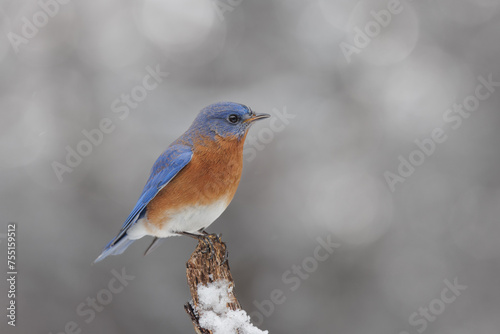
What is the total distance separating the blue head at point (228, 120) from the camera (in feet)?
10.7

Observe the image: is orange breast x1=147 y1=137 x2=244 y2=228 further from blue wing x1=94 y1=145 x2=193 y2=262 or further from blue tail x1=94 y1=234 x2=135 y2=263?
blue tail x1=94 y1=234 x2=135 y2=263

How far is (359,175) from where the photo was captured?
7.18 m
